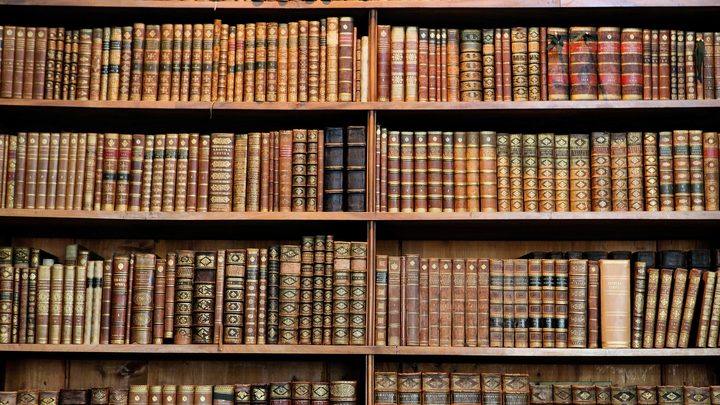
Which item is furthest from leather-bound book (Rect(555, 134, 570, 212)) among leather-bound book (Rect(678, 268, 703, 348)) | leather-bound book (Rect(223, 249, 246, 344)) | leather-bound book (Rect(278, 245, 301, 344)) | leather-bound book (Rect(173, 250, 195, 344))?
leather-bound book (Rect(173, 250, 195, 344))

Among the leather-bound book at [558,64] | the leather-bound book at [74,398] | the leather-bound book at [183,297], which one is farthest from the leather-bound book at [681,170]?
the leather-bound book at [74,398]

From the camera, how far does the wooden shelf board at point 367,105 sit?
9.62 ft

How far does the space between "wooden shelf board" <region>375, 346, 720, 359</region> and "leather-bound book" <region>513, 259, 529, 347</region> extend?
0.05 meters

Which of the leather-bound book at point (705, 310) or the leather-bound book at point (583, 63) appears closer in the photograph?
the leather-bound book at point (705, 310)

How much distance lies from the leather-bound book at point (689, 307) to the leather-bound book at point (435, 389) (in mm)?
703

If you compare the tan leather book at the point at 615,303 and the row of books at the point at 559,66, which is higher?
the row of books at the point at 559,66

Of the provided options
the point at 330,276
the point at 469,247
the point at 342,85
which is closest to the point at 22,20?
the point at 342,85

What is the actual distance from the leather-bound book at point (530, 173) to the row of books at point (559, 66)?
5.4 inches

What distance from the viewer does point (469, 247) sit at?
130 inches

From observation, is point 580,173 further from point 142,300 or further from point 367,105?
point 142,300

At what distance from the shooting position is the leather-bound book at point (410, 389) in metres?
2.85

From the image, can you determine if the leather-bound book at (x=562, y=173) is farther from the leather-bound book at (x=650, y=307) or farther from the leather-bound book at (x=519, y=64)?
the leather-bound book at (x=650, y=307)

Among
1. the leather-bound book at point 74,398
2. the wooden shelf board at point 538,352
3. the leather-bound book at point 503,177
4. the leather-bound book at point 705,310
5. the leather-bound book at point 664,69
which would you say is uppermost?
the leather-bound book at point 664,69

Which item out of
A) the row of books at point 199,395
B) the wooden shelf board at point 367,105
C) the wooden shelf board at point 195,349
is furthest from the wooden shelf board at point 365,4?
the row of books at point 199,395
